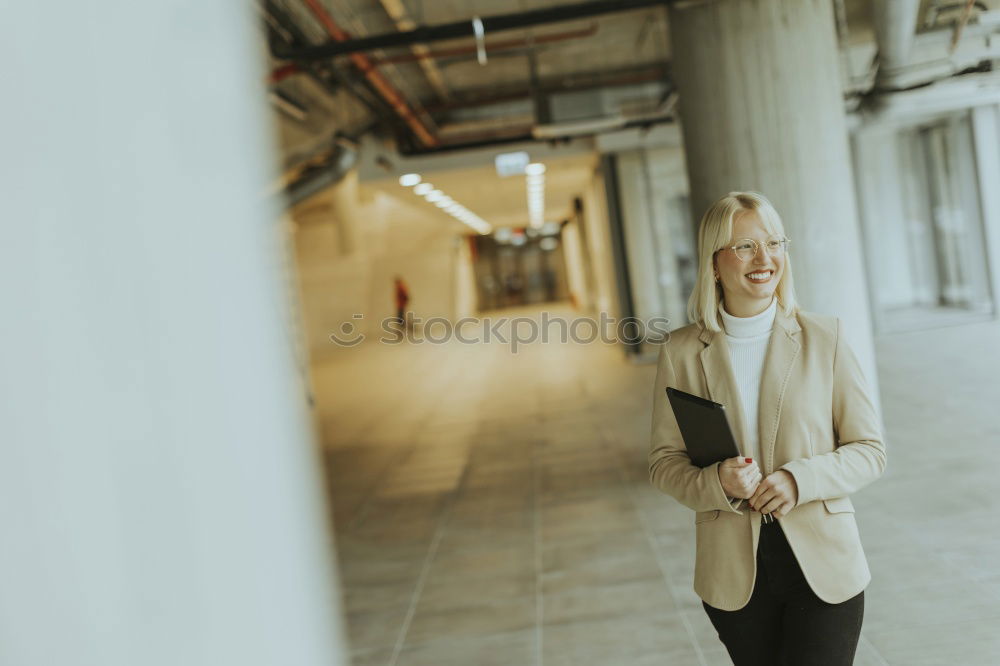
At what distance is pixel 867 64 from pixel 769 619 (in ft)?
45.0

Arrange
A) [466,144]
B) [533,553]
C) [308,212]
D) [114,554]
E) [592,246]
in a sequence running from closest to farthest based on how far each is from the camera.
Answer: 1. [114,554]
2. [533,553]
3. [466,144]
4. [592,246]
5. [308,212]

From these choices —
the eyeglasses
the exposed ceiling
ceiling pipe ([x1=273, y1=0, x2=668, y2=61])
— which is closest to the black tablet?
the eyeglasses

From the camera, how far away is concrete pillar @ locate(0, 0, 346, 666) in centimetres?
93

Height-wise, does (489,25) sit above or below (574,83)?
below

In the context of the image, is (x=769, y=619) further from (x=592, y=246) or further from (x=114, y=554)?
(x=592, y=246)

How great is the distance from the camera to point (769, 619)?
7.89ft

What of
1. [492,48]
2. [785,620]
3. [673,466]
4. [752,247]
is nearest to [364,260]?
[492,48]

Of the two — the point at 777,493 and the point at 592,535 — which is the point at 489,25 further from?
the point at 777,493

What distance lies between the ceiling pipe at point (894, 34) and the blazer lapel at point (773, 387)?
236 inches

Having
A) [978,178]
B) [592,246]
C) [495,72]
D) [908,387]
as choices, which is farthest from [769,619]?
[592,246]

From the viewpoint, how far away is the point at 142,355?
1025 mm

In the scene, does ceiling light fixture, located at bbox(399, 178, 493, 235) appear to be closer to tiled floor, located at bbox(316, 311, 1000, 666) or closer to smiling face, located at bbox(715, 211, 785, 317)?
tiled floor, located at bbox(316, 311, 1000, 666)

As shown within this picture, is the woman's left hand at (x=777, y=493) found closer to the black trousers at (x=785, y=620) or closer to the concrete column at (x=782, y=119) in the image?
the black trousers at (x=785, y=620)

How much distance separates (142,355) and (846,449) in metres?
1.81
